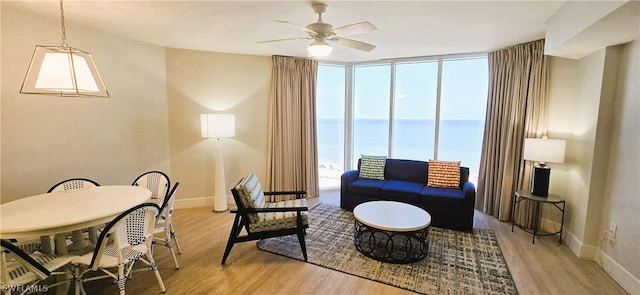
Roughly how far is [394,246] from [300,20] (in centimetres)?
269

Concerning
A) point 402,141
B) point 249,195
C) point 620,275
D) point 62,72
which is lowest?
point 620,275

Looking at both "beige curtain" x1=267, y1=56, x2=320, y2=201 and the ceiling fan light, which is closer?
the ceiling fan light

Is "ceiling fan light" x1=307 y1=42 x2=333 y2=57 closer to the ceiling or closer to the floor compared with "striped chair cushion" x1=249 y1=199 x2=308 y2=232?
closer to the ceiling

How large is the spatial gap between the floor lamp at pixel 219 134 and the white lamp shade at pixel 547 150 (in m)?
3.96

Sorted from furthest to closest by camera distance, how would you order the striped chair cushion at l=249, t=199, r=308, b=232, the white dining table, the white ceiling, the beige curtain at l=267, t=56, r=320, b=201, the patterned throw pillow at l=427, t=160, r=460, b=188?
the beige curtain at l=267, t=56, r=320, b=201 → the patterned throw pillow at l=427, t=160, r=460, b=188 → the striped chair cushion at l=249, t=199, r=308, b=232 → the white ceiling → the white dining table

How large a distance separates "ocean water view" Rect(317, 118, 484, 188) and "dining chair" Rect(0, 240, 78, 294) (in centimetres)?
403

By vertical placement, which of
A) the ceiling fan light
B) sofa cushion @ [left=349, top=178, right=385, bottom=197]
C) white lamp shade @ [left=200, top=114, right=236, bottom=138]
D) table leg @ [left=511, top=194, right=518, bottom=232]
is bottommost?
table leg @ [left=511, top=194, right=518, bottom=232]

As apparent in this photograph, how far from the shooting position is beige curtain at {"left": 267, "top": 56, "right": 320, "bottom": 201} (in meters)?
4.70

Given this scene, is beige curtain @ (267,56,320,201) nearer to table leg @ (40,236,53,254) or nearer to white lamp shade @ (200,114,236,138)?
white lamp shade @ (200,114,236,138)

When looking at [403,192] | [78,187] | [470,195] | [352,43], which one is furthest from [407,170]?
[78,187]

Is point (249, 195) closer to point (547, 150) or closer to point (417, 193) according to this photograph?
point (417, 193)

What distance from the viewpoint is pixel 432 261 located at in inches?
111

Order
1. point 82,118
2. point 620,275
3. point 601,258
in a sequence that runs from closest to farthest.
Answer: point 620,275 → point 601,258 → point 82,118

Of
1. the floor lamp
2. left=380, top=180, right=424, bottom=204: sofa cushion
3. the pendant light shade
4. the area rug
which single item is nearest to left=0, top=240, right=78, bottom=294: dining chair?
the pendant light shade
